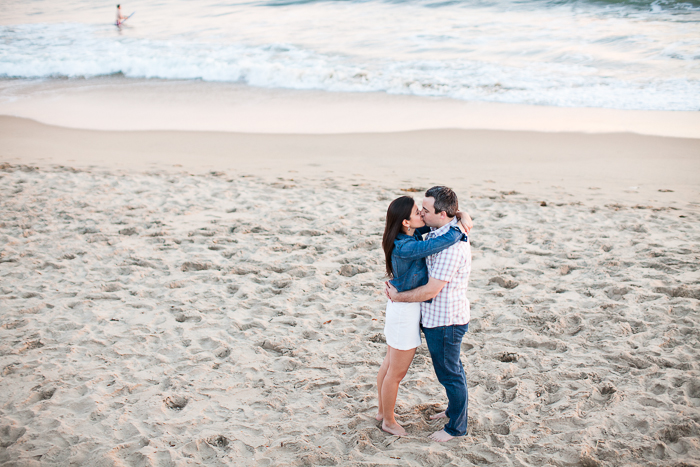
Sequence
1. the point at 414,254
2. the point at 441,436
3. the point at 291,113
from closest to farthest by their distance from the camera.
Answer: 1. the point at 414,254
2. the point at 441,436
3. the point at 291,113

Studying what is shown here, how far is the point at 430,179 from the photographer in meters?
8.65

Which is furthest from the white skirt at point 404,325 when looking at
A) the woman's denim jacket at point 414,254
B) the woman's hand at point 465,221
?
the woman's hand at point 465,221

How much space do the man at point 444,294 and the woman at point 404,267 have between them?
52mm

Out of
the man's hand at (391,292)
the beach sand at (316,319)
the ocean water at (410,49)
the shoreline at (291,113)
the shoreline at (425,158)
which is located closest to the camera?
the man's hand at (391,292)

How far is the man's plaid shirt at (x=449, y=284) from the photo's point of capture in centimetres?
272

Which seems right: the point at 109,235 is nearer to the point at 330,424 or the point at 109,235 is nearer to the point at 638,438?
the point at 330,424

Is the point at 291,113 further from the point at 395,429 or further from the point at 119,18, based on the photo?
the point at 119,18

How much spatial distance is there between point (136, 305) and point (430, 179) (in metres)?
5.31

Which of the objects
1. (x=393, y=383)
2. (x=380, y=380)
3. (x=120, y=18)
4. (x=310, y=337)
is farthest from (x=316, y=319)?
(x=120, y=18)

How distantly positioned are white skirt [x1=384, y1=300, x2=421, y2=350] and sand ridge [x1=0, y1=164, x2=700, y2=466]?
2.28 ft

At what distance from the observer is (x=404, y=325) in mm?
2865

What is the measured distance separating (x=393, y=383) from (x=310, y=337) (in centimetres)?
143

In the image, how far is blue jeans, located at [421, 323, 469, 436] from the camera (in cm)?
286

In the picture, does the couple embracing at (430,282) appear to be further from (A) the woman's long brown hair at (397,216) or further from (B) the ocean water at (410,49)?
(B) the ocean water at (410,49)
